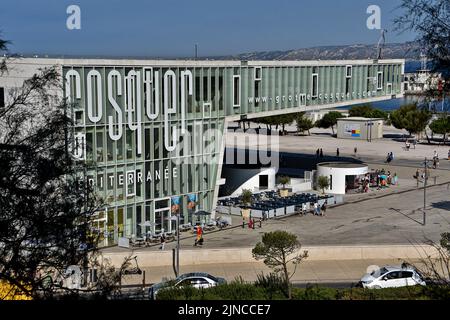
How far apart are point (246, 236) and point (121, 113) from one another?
24.4 ft

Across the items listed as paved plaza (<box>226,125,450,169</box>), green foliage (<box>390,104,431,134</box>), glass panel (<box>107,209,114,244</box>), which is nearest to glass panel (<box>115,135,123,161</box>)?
glass panel (<box>107,209,114,244</box>)

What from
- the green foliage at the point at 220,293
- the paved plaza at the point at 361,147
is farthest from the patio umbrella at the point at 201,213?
the paved plaza at the point at 361,147

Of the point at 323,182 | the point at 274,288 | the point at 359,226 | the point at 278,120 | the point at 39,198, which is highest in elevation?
the point at 39,198

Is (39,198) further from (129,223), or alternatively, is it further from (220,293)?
(129,223)

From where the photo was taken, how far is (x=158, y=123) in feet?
100.0

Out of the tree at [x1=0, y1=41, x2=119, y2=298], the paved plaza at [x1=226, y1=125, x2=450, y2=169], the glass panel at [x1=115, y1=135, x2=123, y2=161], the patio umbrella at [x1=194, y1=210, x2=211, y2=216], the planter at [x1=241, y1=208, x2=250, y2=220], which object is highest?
the tree at [x1=0, y1=41, x2=119, y2=298]

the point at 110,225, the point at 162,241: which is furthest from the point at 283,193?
the point at 110,225

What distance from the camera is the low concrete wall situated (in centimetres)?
2572

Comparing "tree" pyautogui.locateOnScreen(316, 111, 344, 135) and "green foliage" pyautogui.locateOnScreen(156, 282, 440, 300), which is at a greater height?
"green foliage" pyautogui.locateOnScreen(156, 282, 440, 300)

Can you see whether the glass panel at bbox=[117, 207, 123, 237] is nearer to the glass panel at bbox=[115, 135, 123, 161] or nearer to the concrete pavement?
the glass panel at bbox=[115, 135, 123, 161]

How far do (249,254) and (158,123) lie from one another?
741 cm

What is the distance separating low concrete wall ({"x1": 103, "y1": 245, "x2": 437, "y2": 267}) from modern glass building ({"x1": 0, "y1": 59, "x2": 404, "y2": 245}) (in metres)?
2.21

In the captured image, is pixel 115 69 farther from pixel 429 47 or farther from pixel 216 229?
pixel 429 47

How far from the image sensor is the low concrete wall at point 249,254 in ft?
84.4
